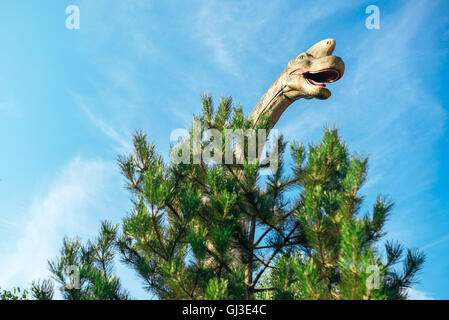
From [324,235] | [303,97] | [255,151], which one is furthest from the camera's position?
[303,97]

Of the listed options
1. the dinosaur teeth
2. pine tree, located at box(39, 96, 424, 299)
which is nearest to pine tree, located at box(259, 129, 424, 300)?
pine tree, located at box(39, 96, 424, 299)

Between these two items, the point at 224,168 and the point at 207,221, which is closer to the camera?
the point at 207,221

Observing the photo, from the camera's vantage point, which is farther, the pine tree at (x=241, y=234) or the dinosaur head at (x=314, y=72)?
the dinosaur head at (x=314, y=72)

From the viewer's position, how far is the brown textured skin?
16.5 feet

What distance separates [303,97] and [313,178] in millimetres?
1738

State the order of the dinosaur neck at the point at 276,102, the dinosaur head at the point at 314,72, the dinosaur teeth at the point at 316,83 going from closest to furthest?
the dinosaur head at the point at 314,72 → the dinosaur teeth at the point at 316,83 → the dinosaur neck at the point at 276,102

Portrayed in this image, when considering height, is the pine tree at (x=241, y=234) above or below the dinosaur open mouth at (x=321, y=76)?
below

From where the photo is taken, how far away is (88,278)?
12.2 feet

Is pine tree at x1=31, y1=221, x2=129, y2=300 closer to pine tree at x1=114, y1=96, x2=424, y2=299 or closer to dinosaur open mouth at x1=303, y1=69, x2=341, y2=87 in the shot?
pine tree at x1=114, y1=96, x2=424, y2=299

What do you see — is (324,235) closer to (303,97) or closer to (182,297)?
(182,297)

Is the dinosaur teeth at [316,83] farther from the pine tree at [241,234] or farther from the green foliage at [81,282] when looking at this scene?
the green foliage at [81,282]

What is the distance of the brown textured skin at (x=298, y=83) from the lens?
16.5ft

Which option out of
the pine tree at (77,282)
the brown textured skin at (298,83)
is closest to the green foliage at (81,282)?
the pine tree at (77,282)
